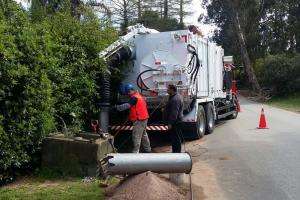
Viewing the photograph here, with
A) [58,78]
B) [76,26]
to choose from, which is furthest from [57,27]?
[58,78]

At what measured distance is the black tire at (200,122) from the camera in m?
15.0

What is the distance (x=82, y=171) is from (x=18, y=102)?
1.79m

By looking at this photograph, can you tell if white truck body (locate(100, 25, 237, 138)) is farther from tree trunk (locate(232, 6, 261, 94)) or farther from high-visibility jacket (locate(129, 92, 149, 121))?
tree trunk (locate(232, 6, 261, 94))

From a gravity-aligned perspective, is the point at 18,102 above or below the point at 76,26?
below

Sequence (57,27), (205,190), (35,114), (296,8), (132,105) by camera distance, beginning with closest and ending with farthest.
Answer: (205,190) → (35,114) → (132,105) → (57,27) → (296,8)

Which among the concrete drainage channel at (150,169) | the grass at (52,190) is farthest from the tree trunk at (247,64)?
the concrete drainage channel at (150,169)

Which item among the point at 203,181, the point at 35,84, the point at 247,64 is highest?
the point at 247,64

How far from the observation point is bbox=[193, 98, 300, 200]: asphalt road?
8.42m

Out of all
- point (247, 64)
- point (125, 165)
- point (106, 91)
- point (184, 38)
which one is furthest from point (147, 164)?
point (247, 64)

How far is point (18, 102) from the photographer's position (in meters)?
8.91

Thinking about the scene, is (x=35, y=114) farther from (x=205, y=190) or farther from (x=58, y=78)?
(x=205, y=190)

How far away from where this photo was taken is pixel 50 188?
8.78 meters

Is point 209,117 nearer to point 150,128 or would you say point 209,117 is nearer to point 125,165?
point 150,128

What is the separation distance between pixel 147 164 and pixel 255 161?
3665 mm
